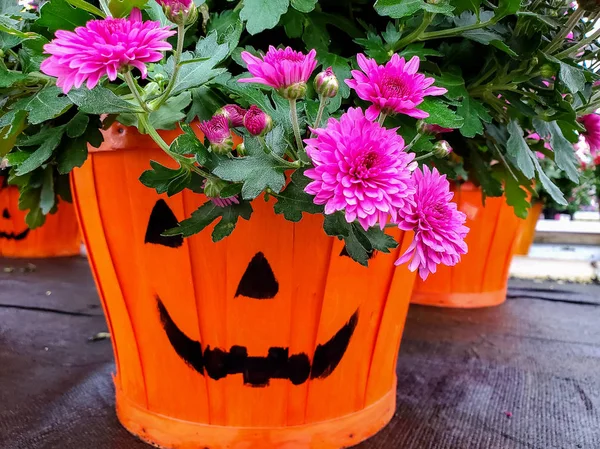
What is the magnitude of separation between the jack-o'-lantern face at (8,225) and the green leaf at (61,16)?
1729mm

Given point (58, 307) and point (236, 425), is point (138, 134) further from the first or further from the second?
point (58, 307)

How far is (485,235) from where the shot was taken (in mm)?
1310

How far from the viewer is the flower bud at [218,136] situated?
1.32 feet

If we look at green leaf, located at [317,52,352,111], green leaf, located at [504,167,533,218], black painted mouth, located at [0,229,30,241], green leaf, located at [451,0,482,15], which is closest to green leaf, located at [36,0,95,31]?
green leaf, located at [317,52,352,111]

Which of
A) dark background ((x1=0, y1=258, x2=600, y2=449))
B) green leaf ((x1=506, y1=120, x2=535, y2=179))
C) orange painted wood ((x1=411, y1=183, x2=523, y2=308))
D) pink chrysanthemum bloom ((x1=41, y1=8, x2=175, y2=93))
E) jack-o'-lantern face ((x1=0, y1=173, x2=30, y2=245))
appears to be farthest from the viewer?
jack-o'-lantern face ((x1=0, y1=173, x2=30, y2=245))

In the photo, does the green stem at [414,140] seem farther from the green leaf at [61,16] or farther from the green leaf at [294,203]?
the green leaf at [61,16]

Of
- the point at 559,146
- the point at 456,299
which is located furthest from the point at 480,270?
the point at 559,146

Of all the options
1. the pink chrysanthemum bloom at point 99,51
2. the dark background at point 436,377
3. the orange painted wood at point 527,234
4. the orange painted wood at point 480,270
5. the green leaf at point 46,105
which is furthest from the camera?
the orange painted wood at point 527,234

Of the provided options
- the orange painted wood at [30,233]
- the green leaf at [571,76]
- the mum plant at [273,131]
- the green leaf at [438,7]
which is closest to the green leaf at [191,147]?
the mum plant at [273,131]

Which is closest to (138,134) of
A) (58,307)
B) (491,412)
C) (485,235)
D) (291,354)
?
(291,354)

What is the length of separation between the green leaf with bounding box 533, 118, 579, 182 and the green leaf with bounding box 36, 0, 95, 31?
0.45 meters

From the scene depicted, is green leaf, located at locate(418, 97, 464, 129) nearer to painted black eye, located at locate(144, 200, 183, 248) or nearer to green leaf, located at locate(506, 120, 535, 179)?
green leaf, located at locate(506, 120, 535, 179)

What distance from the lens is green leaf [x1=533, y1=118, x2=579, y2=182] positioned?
0.55 meters

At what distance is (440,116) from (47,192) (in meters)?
0.54
